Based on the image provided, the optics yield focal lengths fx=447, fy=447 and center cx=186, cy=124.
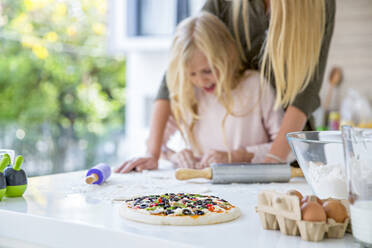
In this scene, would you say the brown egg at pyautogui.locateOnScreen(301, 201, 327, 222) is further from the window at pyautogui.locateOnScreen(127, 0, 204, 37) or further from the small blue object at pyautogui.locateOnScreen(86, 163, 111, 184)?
the window at pyautogui.locateOnScreen(127, 0, 204, 37)

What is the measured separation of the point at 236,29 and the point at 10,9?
723 centimetres

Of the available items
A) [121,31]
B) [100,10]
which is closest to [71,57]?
[100,10]

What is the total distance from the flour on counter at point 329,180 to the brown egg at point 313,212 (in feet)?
0.64

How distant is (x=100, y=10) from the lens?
9.00 meters

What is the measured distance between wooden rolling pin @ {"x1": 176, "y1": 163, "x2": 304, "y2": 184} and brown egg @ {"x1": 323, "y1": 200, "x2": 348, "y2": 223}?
514mm

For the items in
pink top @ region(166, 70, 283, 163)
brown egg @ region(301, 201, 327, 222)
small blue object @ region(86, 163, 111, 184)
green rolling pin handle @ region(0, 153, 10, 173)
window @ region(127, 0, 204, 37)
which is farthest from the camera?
window @ region(127, 0, 204, 37)

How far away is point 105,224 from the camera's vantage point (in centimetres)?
73

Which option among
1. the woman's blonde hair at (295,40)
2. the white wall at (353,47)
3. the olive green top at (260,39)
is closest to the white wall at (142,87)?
the white wall at (353,47)

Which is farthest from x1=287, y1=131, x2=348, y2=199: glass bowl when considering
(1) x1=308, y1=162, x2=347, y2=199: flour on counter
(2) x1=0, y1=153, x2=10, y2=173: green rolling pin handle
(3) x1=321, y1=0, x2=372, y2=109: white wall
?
(3) x1=321, y1=0, x2=372, y2=109: white wall

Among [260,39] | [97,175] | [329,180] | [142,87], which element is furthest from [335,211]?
[142,87]

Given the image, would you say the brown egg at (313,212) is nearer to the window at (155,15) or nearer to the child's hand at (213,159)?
the child's hand at (213,159)

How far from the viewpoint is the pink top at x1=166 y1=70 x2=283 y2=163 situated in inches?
65.1

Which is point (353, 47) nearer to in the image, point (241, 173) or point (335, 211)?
point (241, 173)

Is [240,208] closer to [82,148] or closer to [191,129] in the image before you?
[191,129]
